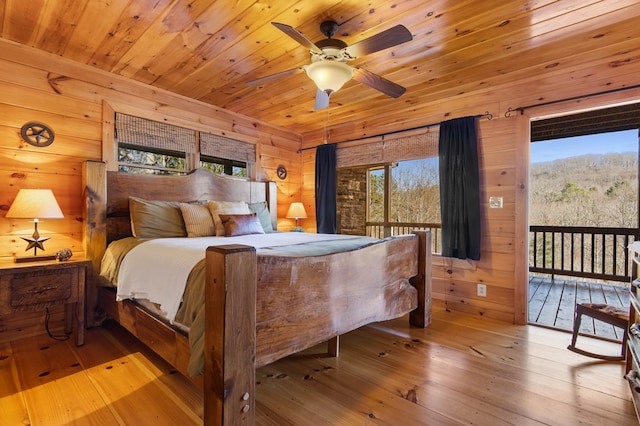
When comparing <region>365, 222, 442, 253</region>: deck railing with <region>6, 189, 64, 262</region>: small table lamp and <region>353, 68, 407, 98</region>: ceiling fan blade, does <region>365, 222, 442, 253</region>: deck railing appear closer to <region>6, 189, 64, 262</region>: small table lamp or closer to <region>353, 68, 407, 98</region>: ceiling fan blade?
<region>353, 68, 407, 98</region>: ceiling fan blade

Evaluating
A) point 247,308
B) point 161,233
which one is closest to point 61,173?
point 161,233

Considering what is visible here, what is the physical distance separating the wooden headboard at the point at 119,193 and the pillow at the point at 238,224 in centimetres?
67

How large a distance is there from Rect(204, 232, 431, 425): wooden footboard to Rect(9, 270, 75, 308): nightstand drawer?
172cm

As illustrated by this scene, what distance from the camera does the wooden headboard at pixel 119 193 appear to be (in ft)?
8.63

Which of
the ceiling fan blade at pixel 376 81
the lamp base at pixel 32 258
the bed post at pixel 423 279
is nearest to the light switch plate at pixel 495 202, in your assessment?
the bed post at pixel 423 279

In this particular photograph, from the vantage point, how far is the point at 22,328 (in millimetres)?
2473

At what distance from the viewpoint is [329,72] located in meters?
2.06

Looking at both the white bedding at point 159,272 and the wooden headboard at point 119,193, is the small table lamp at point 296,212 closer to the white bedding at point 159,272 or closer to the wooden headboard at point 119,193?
the wooden headboard at point 119,193

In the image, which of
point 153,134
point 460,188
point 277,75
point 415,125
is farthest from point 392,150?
point 153,134

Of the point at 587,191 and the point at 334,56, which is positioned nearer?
the point at 334,56

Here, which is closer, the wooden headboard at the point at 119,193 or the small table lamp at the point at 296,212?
the wooden headboard at the point at 119,193

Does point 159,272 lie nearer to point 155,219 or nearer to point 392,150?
point 155,219

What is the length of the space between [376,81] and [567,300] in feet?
11.8

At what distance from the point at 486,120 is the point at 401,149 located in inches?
38.2
